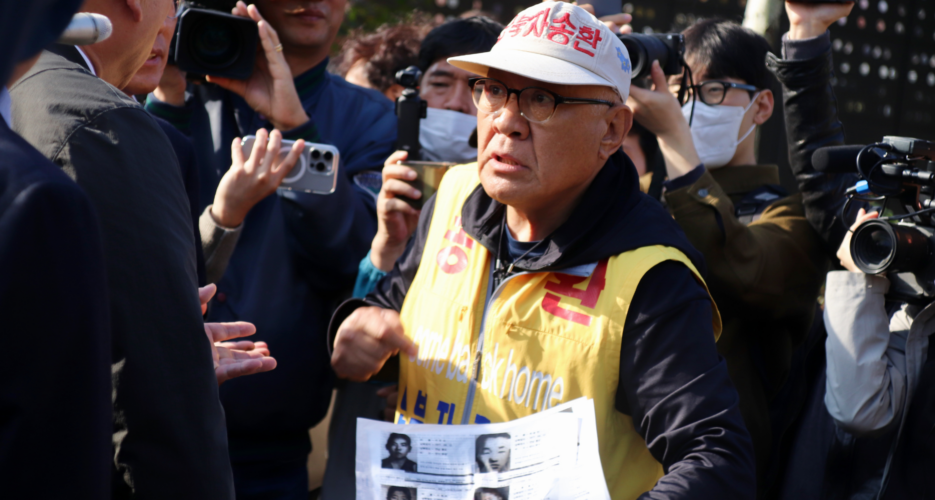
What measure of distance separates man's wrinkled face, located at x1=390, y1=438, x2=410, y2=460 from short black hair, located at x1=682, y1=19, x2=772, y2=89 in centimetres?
193

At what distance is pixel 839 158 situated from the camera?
7.64 feet

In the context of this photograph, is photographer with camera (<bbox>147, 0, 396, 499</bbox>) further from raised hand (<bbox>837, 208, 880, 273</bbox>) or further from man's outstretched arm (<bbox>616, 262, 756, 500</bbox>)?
raised hand (<bbox>837, 208, 880, 273</bbox>)

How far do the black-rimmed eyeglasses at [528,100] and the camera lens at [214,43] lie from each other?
1.11m

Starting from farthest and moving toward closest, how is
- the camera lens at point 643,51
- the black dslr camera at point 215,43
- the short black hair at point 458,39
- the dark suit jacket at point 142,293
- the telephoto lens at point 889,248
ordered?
the short black hair at point 458,39
the black dslr camera at point 215,43
the camera lens at point 643,51
the telephoto lens at point 889,248
the dark suit jacket at point 142,293

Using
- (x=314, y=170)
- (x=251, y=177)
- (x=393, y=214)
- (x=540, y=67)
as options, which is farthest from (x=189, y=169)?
(x=540, y=67)

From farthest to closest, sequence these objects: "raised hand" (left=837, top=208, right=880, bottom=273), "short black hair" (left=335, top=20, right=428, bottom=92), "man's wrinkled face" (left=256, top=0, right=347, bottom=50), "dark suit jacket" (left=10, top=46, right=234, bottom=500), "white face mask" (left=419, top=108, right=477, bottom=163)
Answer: "short black hair" (left=335, top=20, right=428, bottom=92) < "white face mask" (left=419, top=108, right=477, bottom=163) < "man's wrinkled face" (left=256, top=0, right=347, bottom=50) < "raised hand" (left=837, top=208, right=880, bottom=273) < "dark suit jacket" (left=10, top=46, right=234, bottom=500)

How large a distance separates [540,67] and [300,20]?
1.39 meters

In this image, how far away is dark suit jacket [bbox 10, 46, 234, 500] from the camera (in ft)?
3.72

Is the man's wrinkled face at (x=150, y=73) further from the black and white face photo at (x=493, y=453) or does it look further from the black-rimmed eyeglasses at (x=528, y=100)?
the black and white face photo at (x=493, y=453)

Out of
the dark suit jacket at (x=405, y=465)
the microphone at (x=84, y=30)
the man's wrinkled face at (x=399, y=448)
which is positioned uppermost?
the microphone at (x=84, y=30)

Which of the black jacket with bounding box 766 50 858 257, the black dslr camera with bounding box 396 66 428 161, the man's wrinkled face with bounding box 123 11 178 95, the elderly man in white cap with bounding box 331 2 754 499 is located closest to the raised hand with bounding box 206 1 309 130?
the black dslr camera with bounding box 396 66 428 161

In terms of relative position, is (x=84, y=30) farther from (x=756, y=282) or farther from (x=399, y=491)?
(x=756, y=282)

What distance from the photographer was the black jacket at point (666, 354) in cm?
162

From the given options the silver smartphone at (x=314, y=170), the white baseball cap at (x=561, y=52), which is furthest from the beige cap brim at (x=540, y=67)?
the silver smartphone at (x=314, y=170)
